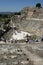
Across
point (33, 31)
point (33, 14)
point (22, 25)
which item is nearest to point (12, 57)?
point (33, 31)

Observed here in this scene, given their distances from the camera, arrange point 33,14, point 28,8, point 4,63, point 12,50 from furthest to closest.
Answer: point 28,8 < point 33,14 < point 12,50 < point 4,63

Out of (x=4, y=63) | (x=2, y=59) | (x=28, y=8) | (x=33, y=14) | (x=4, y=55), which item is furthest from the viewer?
(x=28, y=8)

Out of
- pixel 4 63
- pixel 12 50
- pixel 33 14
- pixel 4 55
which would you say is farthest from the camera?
pixel 33 14

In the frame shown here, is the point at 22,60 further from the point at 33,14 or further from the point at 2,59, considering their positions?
the point at 33,14

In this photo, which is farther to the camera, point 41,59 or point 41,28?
point 41,28

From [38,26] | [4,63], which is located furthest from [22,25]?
[4,63]

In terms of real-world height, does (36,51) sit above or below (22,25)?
above

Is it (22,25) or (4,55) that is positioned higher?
(4,55)

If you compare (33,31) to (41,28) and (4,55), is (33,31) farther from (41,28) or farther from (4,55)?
(4,55)

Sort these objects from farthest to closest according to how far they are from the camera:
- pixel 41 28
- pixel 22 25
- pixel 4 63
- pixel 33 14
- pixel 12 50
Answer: pixel 33 14 < pixel 22 25 < pixel 41 28 < pixel 12 50 < pixel 4 63
